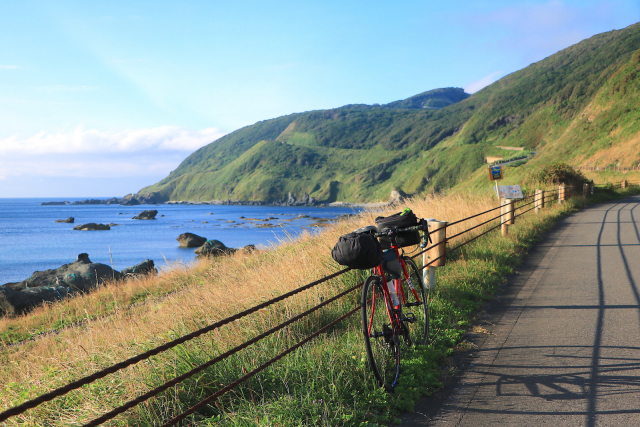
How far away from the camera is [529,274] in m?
8.59

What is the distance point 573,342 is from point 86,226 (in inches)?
3395

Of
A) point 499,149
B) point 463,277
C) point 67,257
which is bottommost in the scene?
point 67,257

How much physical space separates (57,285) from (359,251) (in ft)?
61.2

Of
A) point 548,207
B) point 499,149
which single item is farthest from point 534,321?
point 499,149

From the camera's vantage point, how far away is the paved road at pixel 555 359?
11.3 feet

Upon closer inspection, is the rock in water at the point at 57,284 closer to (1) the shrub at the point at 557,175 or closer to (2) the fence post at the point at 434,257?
(2) the fence post at the point at 434,257

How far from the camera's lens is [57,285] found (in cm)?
1783

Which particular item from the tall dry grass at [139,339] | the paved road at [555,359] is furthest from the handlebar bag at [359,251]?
the tall dry grass at [139,339]

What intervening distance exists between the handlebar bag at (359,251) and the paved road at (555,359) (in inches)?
53.3

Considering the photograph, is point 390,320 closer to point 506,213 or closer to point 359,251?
point 359,251

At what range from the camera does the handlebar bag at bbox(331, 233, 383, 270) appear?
3494 millimetres

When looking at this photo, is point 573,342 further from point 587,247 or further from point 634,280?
point 587,247

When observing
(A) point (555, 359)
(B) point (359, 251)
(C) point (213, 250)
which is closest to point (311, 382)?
(B) point (359, 251)

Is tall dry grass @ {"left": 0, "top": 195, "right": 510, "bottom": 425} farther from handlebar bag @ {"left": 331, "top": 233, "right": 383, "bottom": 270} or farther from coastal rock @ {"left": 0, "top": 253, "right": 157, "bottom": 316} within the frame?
coastal rock @ {"left": 0, "top": 253, "right": 157, "bottom": 316}
